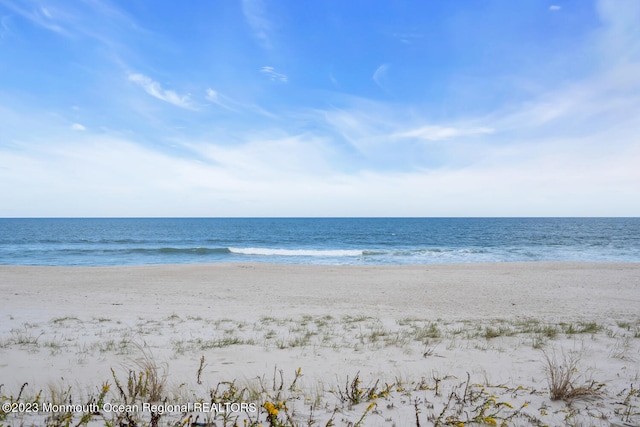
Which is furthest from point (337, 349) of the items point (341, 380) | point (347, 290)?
point (347, 290)

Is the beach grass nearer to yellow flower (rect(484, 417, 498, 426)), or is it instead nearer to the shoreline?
yellow flower (rect(484, 417, 498, 426))

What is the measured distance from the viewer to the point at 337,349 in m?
6.19

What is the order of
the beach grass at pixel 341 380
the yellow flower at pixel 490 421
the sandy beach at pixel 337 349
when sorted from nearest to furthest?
the yellow flower at pixel 490 421, the beach grass at pixel 341 380, the sandy beach at pixel 337 349

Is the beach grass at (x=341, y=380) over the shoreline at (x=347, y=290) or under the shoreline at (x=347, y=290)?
over

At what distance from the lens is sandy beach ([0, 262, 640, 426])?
3.56m

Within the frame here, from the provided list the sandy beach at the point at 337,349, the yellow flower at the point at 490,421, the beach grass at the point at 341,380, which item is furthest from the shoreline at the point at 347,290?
the yellow flower at the point at 490,421

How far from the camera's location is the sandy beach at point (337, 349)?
11.7ft

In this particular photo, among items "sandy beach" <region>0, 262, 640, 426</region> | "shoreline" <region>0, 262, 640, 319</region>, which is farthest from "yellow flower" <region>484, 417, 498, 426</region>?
"shoreline" <region>0, 262, 640, 319</region>

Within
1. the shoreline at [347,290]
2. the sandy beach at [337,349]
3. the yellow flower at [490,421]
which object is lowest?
the shoreline at [347,290]

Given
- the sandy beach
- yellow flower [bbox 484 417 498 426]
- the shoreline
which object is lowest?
the shoreline

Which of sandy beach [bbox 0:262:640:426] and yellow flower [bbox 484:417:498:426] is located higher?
yellow flower [bbox 484:417:498:426]

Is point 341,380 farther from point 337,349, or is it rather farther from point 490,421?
point 490,421

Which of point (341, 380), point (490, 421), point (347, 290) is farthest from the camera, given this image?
point (347, 290)

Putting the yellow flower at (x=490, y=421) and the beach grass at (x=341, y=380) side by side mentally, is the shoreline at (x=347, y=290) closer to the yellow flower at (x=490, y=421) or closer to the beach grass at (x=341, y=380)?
the beach grass at (x=341, y=380)
